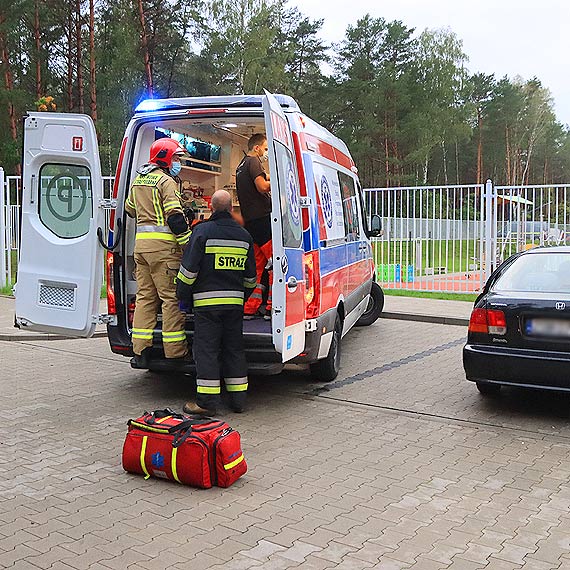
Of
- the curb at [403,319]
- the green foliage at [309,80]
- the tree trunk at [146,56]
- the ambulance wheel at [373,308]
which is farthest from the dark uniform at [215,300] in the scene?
the tree trunk at [146,56]

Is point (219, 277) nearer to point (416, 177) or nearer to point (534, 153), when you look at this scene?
point (416, 177)

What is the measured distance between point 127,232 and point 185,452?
2.82 metres

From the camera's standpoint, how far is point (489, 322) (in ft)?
20.3

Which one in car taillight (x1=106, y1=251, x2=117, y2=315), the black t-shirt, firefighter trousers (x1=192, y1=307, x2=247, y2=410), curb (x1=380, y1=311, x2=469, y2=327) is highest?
the black t-shirt

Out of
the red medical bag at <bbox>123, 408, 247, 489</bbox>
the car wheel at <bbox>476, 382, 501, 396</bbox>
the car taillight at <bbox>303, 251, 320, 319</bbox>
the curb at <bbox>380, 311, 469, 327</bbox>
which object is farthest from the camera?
the curb at <bbox>380, 311, 469, 327</bbox>

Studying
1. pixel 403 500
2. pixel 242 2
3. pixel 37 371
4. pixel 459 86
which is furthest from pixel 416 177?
pixel 403 500

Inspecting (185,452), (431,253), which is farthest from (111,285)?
(431,253)

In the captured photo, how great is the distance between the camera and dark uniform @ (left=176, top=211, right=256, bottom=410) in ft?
19.5

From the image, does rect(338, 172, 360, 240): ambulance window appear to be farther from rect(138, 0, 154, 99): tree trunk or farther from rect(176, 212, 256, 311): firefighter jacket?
→ rect(138, 0, 154, 99): tree trunk

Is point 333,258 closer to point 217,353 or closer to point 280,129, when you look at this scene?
point 280,129

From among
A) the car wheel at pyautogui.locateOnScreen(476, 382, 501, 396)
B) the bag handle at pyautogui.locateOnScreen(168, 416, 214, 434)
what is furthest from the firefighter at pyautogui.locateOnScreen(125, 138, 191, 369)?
the car wheel at pyautogui.locateOnScreen(476, 382, 501, 396)

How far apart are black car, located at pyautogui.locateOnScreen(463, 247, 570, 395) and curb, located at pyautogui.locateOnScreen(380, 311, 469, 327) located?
5.38 m

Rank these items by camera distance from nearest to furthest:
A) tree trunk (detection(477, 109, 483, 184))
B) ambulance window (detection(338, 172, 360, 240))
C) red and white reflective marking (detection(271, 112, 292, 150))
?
red and white reflective marking (detection(271, 112, 292, 150)) < ambulance window (detection(338, 172, 360, 240)) < tree trunk (detection(477, 109, 483, 184))

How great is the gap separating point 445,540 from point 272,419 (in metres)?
2.52
